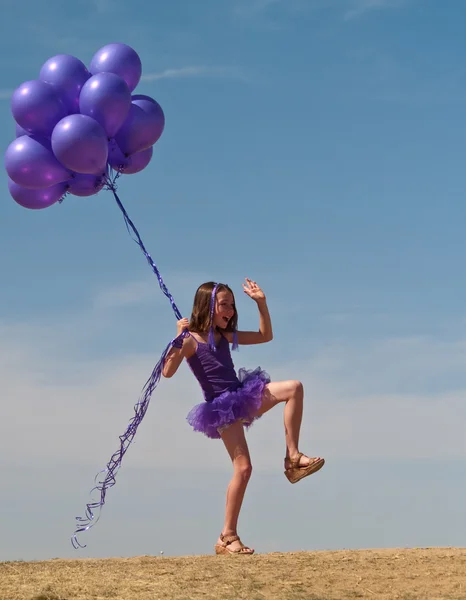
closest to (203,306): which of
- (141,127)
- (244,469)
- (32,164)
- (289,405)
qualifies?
(289,405)

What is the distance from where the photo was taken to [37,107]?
27.6 feet

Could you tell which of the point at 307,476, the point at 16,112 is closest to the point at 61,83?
the point at 16,112

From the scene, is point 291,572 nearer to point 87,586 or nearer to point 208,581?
point 208,581

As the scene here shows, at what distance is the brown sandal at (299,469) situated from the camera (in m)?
8.19

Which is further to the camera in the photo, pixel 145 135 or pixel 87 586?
pixel 145 135

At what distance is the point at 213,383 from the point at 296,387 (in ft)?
2.67

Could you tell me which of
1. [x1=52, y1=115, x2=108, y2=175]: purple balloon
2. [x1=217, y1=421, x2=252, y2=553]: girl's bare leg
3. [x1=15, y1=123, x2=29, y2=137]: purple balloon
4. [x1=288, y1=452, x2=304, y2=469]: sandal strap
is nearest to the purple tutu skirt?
[x1=217, y1=421, x2=252, y2=553]: girl's bare leg

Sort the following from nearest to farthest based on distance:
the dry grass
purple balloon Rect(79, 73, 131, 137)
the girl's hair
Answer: the dry grass, purple balloon Rect(79, 73, 131, 137), the girl's hair

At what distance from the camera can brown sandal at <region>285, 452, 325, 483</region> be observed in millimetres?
8188

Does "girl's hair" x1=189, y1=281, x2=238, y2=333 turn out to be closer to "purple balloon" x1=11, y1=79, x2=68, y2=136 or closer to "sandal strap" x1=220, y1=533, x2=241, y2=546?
"sandal strap" x1=220, y1=533, x2=241, y2=546

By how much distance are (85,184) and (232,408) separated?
270 centimetres

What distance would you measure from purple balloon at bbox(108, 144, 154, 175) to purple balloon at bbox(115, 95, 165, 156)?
0.22 ft

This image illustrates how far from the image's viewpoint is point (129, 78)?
9.11 m

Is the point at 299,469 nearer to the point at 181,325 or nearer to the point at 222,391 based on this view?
the point at 222,391
